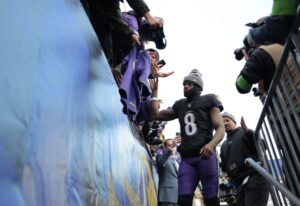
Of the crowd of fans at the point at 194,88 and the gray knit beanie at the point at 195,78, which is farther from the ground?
the gray knit beanie at the point at 195,78

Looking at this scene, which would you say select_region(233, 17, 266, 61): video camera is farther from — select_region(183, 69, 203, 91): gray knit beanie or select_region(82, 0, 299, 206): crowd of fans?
select_region(183, 69, 203, 91): gray knit beanie

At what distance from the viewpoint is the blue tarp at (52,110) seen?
104 cm

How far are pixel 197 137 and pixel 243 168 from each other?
→ 697mm

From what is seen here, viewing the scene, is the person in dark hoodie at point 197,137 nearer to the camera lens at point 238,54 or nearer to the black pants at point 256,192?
Answer: the black pants at point 256,192

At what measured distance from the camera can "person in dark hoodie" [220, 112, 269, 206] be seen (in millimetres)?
3133

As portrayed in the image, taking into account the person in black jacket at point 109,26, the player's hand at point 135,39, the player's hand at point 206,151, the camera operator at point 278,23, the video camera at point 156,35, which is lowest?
the player's hand at point 206,151

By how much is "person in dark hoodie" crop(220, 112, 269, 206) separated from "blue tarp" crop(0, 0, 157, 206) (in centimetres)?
151

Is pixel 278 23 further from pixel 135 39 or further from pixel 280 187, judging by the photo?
pixel 135 39

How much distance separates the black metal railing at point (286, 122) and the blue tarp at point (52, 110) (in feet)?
3.65

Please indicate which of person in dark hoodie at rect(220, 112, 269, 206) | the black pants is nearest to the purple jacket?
person in dark hoodie at rect(220, 112, 269, 206)

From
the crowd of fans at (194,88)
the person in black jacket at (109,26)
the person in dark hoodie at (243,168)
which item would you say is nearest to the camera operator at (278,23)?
the crowd of fans at (194,88)

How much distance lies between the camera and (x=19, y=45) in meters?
1.14

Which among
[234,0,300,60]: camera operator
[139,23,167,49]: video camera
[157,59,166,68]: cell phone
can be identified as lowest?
[234,0,300,60]: camera operator

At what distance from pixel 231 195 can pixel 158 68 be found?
11.9ft
